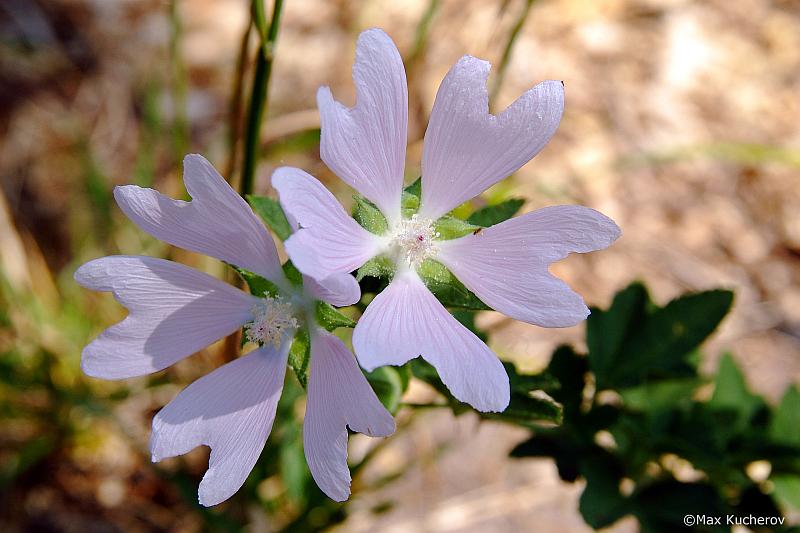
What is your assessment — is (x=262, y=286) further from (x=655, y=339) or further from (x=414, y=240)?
(x=655, y=339)

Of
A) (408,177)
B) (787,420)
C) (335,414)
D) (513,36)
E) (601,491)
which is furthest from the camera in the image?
(408,177)

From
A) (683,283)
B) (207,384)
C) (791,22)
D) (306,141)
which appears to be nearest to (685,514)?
(207,384)

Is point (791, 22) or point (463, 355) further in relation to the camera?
point (791, 22)

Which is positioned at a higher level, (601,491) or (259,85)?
(259,85)

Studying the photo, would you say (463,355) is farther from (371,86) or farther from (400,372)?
(371,86)

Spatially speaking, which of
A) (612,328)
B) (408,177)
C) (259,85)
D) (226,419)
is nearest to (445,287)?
(226,419)

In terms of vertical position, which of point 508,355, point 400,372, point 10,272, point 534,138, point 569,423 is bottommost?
point 508,355

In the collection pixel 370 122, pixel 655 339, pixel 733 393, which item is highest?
pixel 370 122
